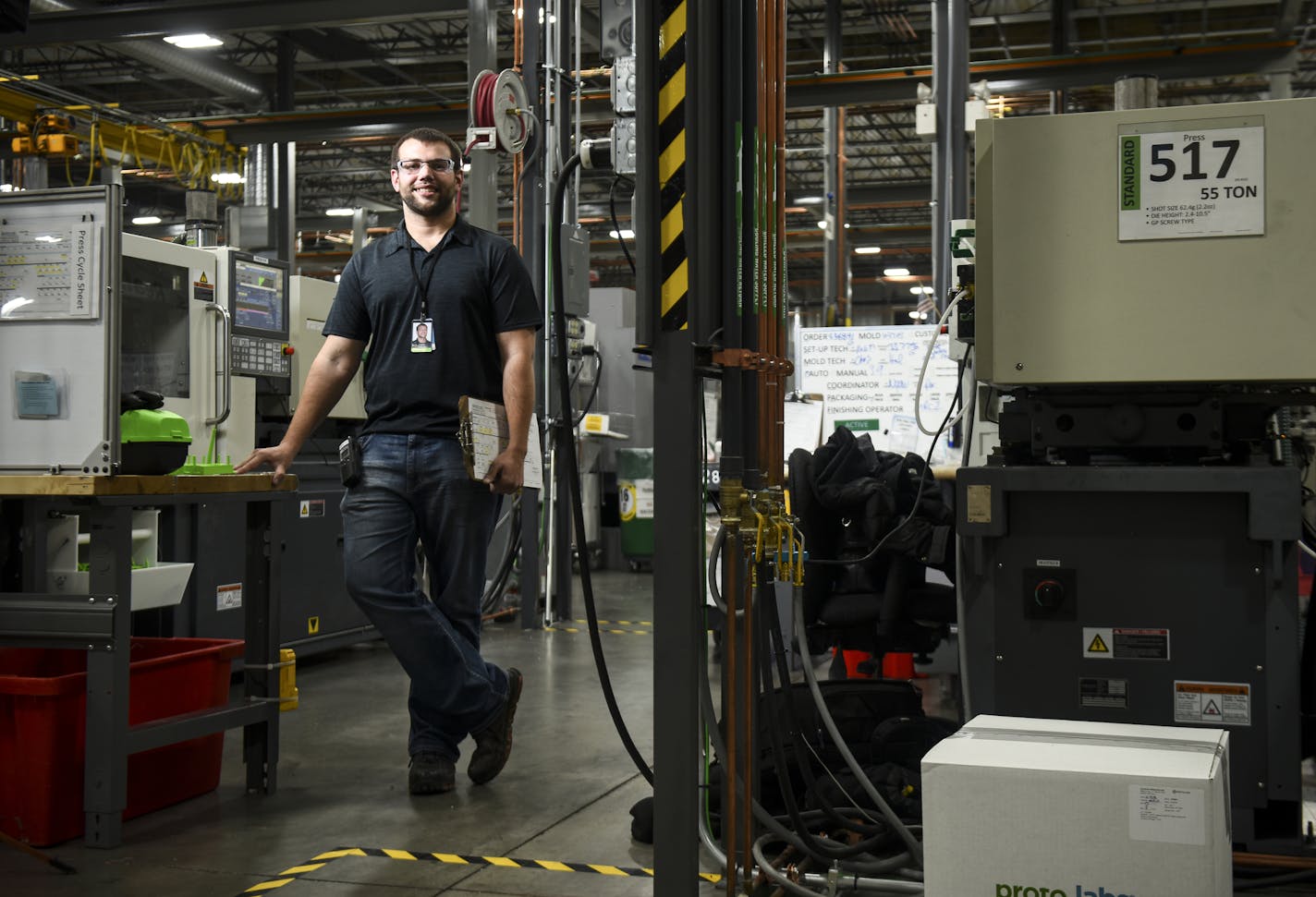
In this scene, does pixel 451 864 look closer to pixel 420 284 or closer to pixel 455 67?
pixel 420 284

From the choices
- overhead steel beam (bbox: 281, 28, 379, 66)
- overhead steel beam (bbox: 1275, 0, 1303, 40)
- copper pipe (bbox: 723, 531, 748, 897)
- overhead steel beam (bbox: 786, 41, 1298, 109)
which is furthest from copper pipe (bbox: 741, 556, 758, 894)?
overhead steel beam (bbox: 281, 28, 379, 66)

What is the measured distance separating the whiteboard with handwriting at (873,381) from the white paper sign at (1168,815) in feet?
18.2

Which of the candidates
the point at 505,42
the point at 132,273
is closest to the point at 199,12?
the point at 505,42

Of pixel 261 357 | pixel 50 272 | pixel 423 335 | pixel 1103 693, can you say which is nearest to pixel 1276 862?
pixel 1103 693

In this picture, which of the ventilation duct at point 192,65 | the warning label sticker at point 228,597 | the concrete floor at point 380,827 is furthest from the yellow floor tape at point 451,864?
the ventilation duct at point 192,65

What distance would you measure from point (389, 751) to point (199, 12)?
21.6 feet

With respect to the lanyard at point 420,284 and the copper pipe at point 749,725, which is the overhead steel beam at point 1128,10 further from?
the copper pipe at point 749,725

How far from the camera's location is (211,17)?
874 cm

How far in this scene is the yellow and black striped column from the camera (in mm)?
2219

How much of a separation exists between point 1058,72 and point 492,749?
7.40 metres

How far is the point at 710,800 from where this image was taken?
291 cm

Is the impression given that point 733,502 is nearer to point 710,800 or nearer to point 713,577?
point 713,577

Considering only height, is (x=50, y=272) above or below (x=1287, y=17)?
below

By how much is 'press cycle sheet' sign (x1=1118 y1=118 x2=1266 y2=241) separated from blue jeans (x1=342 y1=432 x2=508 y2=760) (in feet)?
5.37
